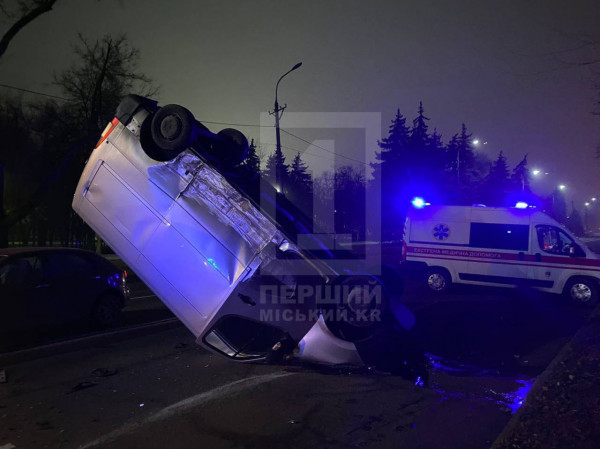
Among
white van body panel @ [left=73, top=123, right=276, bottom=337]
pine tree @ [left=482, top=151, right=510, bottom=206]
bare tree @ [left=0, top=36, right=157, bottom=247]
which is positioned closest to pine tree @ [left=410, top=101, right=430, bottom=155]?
pine tree @ [left=482, top=151, right=510, bottom=206]

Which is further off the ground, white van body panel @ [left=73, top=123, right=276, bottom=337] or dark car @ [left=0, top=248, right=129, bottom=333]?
white van body panel @ [left=73, top=123, right=276, bottom=337]

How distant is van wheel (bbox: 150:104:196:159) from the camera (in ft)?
12.9

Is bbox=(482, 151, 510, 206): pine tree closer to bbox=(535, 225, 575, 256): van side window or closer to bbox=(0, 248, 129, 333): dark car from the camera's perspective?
bbox=(535, 225, 575, 256): van side window

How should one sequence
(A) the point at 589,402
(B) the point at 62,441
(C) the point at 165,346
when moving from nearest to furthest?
1. (B) the point at 62,441
2. (A) the point at 589,402
3. (C) the point at 165,346

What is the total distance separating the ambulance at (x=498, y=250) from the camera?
10.6m

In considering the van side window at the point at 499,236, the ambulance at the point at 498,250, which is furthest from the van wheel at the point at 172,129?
the van side window at the point at 499,236

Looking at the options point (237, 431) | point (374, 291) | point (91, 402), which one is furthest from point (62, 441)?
point (374, 291)

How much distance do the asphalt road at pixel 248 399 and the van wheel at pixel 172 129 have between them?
2493 mm

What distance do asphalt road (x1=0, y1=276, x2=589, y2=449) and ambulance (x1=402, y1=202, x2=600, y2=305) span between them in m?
4.50

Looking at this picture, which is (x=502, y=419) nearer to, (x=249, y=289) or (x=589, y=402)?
(x=589, y=402)

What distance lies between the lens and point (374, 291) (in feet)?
12.4

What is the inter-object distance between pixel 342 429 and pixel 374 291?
134 cm

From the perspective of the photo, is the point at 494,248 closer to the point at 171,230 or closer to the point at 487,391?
the point at 487,391

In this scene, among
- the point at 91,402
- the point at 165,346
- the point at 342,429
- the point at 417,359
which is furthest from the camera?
the point at 165,346
